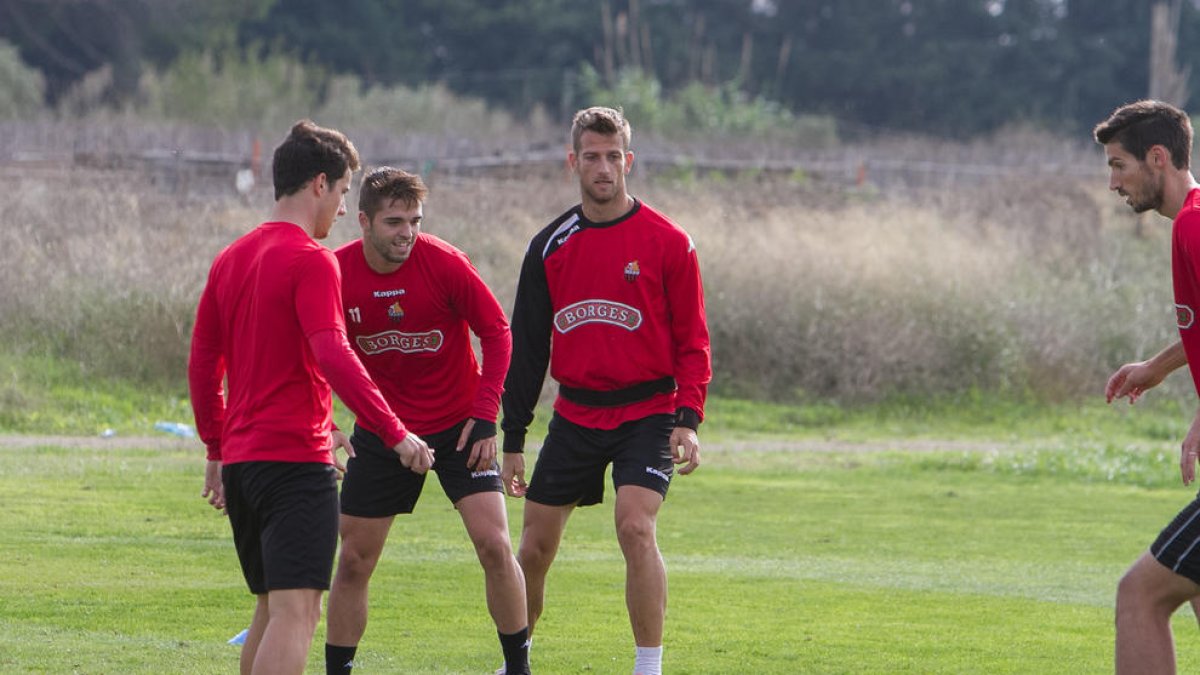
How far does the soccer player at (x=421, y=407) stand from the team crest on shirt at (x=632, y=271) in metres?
0.55

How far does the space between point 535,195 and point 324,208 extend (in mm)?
23953

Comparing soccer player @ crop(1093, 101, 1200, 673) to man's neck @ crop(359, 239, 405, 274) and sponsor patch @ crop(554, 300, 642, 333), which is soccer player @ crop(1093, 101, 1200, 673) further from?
man's neck @ crop(359, 239, 405, 274)

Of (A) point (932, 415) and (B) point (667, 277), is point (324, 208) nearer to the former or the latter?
(B) point (667, 277)

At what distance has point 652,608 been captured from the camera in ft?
23.4

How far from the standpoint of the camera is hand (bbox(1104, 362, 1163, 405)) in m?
6.79

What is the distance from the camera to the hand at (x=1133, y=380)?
679 cm

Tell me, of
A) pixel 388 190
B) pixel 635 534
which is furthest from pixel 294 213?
pixel 635 534

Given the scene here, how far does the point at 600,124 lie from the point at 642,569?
1.84m

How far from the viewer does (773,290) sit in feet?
79.9

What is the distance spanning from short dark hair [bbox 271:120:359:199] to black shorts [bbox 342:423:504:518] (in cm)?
173

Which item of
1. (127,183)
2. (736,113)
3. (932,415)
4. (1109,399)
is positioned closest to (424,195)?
(1109,399)

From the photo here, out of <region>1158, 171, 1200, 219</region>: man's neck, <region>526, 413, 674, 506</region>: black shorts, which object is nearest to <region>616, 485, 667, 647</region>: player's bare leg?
<region>526, 413, 674, 506</region>: black shorts

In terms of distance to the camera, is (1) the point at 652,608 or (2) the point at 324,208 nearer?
(2) the point at 324,208

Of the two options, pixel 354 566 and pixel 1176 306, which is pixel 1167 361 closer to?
pixel 1176 306
